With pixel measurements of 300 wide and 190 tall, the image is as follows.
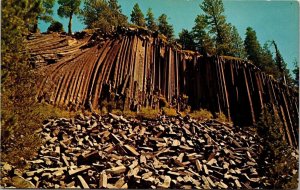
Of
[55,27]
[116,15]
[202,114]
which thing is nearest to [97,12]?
[116,15]

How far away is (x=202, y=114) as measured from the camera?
18.6 metres

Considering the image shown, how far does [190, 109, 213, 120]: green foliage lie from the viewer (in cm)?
1821

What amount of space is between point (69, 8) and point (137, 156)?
67.7ft

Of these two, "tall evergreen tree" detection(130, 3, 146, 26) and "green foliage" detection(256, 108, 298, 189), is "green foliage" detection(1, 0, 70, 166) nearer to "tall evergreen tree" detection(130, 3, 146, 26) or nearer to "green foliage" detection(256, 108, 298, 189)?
"green foliage" detection(256, 108, 298, 189)

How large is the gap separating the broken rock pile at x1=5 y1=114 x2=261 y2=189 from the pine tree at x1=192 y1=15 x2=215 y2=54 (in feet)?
39.1

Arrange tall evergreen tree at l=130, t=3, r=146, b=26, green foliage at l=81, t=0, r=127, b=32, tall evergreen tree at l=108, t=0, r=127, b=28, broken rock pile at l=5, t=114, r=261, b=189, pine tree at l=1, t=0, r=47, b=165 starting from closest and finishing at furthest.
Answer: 1. pine tree at l=1, t=0, r=47, b=165
2. broken rock pile at l=5, t=114, r=261, b=189
3. tall evergreen tree at l=108, t=0, r=127, b=28
4. green foliage at l=81, t=0, r=127, b=32
5. tall evergreen tree at l=130, t=3, r=146, b=26

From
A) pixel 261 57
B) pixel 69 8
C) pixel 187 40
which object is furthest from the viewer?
pixel 187 40

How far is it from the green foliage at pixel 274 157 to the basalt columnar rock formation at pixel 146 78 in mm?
4412

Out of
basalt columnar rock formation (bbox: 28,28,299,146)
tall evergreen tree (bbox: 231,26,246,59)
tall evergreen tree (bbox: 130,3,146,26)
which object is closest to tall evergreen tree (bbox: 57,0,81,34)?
tall evergreen tree (bbox: 130,3,146,26)

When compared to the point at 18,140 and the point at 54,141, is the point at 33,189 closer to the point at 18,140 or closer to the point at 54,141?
the point at 18,140

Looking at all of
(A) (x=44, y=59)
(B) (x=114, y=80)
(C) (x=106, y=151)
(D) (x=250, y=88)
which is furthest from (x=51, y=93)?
(D) (x=250, y=88)

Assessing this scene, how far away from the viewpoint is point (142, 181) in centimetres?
923

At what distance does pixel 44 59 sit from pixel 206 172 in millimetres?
10507

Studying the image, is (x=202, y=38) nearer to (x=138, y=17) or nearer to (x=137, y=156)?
(x=138, y=17)
